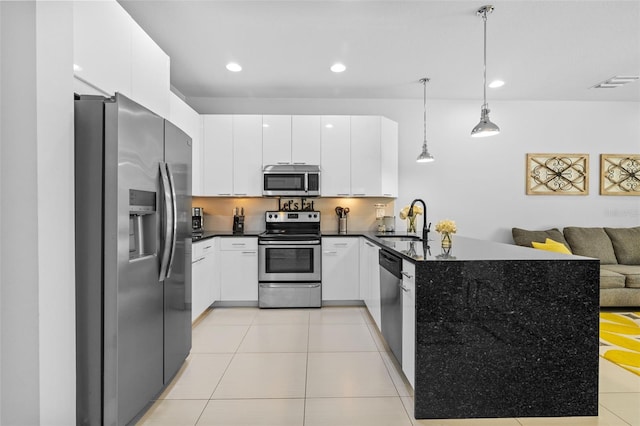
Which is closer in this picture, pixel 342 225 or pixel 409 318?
pixel 409 318

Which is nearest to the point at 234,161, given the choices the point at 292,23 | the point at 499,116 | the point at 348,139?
the point at 348,139

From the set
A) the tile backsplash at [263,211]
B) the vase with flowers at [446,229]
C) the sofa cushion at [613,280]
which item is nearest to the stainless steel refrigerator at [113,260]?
the vase with flowers at [446,229]

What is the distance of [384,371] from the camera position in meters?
2.51

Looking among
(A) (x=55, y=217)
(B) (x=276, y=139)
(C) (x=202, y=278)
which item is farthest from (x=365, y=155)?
(A) (x=55, y=217)

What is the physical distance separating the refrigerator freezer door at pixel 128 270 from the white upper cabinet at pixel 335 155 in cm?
264

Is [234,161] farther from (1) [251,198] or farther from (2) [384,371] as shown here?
(2) [384,371]

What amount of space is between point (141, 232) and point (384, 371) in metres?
1.91

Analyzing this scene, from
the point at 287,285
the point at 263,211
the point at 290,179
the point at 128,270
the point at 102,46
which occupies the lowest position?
the point at 287,285

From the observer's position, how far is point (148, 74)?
261 cm

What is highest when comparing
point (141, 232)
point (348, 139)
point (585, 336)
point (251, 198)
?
point (348, 139)

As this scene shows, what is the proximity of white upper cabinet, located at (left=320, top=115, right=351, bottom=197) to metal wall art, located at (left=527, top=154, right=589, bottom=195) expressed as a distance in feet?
8.69

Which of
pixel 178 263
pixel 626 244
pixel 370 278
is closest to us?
pixel 178 263

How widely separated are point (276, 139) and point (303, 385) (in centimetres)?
298

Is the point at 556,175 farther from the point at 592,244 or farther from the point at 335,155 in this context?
the point at 335,155
